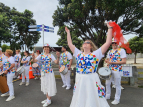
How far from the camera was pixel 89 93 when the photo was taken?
209 centimetres

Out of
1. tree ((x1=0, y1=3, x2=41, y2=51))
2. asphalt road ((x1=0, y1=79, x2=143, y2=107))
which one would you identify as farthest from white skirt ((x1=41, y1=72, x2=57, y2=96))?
tree ((x1=0, y1=3, x2=41, y2=51))

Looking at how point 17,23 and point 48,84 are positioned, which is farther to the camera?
point 17,23

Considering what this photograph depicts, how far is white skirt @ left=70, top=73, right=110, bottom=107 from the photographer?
209cm

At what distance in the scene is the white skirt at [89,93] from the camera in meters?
2.09

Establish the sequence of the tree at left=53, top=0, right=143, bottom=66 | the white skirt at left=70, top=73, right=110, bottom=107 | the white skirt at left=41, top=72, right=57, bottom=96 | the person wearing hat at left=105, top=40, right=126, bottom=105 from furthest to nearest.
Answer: the tree at left=53, top=0, right=143, bottom=66, the person wearing hat at left=105, top=40, right=126, bottom=105, the white skirt at left=41, top=72, right=57, bottom=96, the white skirt at left=70, top=73, right=110, bottom=107

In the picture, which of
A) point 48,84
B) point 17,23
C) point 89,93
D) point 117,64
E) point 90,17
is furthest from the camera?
point 17,23

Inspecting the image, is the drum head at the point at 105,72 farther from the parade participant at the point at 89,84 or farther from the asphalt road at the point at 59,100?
the parade participant at the point at 89,84

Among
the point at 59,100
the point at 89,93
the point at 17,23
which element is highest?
the point at 17,23

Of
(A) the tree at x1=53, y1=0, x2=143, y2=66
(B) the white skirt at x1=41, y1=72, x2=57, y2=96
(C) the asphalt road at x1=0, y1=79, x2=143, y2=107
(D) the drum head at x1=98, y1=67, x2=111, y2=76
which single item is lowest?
(C) the asphalt road at x1=0, y1=79, x2=143, y2=107

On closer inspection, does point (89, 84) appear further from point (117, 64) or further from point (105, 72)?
point (117, 64)

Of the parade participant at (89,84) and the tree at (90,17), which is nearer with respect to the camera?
the parade participant at (89,84)

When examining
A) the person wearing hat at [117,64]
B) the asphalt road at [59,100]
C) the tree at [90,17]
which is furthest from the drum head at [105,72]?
the tree at [90,17]

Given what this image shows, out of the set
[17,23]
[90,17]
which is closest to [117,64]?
[90,17]

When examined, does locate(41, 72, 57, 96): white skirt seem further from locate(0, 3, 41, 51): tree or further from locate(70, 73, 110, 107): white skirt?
locate(0, 3, 41, 51): tree
